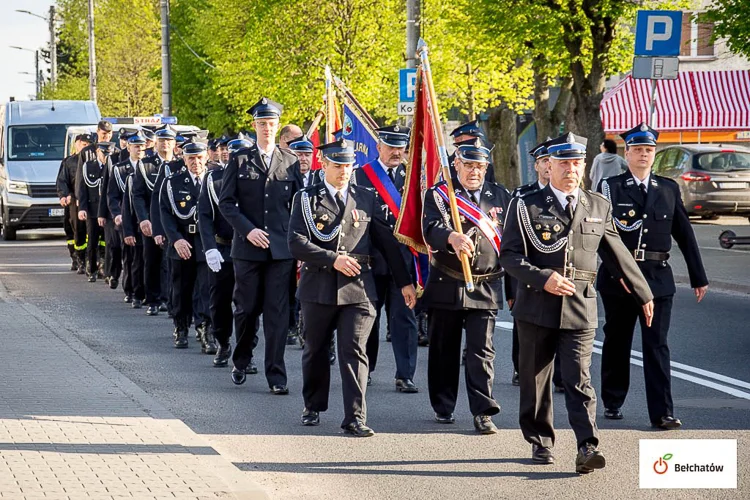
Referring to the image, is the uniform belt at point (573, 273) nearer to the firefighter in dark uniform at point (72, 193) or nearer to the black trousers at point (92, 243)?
the black trousers at point (92, 243)

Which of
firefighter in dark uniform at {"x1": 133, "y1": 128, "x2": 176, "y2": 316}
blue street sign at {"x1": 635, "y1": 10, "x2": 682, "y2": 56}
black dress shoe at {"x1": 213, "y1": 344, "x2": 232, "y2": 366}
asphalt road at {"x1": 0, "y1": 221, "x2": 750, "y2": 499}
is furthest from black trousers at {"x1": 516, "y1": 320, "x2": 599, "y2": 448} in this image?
blue street sign at {"x1": 635, "y1": 10, "x2": 682, "y2": 56}

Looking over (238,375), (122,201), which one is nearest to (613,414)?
(238,375)

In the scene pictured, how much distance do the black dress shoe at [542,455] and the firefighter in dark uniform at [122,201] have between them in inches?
374

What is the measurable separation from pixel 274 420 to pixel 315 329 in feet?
2.44

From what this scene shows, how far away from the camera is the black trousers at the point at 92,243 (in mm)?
20594

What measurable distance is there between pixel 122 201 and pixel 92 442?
947 centimetres

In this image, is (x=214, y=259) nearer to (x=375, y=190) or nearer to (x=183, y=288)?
(x=375, y=190)

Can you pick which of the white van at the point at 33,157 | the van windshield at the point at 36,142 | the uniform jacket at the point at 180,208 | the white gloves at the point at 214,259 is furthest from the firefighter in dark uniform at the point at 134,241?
the van windshield at the point at 36,142

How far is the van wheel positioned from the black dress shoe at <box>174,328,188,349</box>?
58.8ft

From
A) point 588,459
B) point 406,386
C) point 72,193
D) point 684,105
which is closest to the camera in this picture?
point 588,459

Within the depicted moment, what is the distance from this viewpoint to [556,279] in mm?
7844

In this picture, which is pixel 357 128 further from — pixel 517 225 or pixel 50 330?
pixel 517 225

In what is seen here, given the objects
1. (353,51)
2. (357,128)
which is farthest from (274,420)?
(353,51)

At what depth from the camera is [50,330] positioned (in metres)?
14.0
